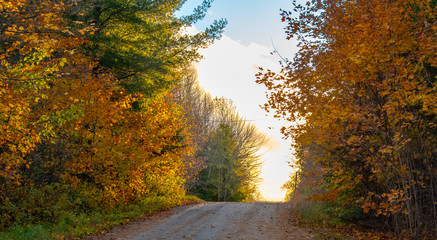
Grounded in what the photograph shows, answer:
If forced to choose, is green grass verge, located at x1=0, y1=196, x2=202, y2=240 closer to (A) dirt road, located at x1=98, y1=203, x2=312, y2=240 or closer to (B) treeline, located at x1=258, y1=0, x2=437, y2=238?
(A) dirt road, located at x1=98, y1=203, x2=312, y2=240

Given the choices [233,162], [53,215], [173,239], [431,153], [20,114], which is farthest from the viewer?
[233,162]

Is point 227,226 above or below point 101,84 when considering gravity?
below

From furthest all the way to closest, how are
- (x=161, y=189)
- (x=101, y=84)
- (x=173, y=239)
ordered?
(x=161, y=189) → (x=101, y=84) → (x=173, y=239)

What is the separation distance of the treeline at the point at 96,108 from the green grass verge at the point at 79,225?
0.38 meters

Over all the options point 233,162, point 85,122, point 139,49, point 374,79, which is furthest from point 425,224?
point 233,162

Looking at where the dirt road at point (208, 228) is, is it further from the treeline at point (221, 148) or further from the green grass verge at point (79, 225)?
the treeline at point (221, 148)

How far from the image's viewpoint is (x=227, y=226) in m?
11.9

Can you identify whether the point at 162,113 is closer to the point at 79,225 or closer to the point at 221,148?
the point at 79,225

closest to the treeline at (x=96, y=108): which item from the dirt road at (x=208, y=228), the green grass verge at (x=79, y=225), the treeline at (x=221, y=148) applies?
the green grass verge at (x=79, y=225)

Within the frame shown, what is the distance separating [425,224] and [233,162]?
84.8ft

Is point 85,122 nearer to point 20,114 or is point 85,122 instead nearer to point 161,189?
point 20,114

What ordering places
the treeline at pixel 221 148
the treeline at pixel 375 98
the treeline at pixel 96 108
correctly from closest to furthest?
1. the treeline at pixel 375 98
2. the treeline at pixel 96 108
3. the treeline at pixel 221 148

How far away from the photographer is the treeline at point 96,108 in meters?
9.33

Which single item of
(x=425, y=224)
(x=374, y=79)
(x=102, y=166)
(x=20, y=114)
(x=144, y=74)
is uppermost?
(x=144, y=74)
